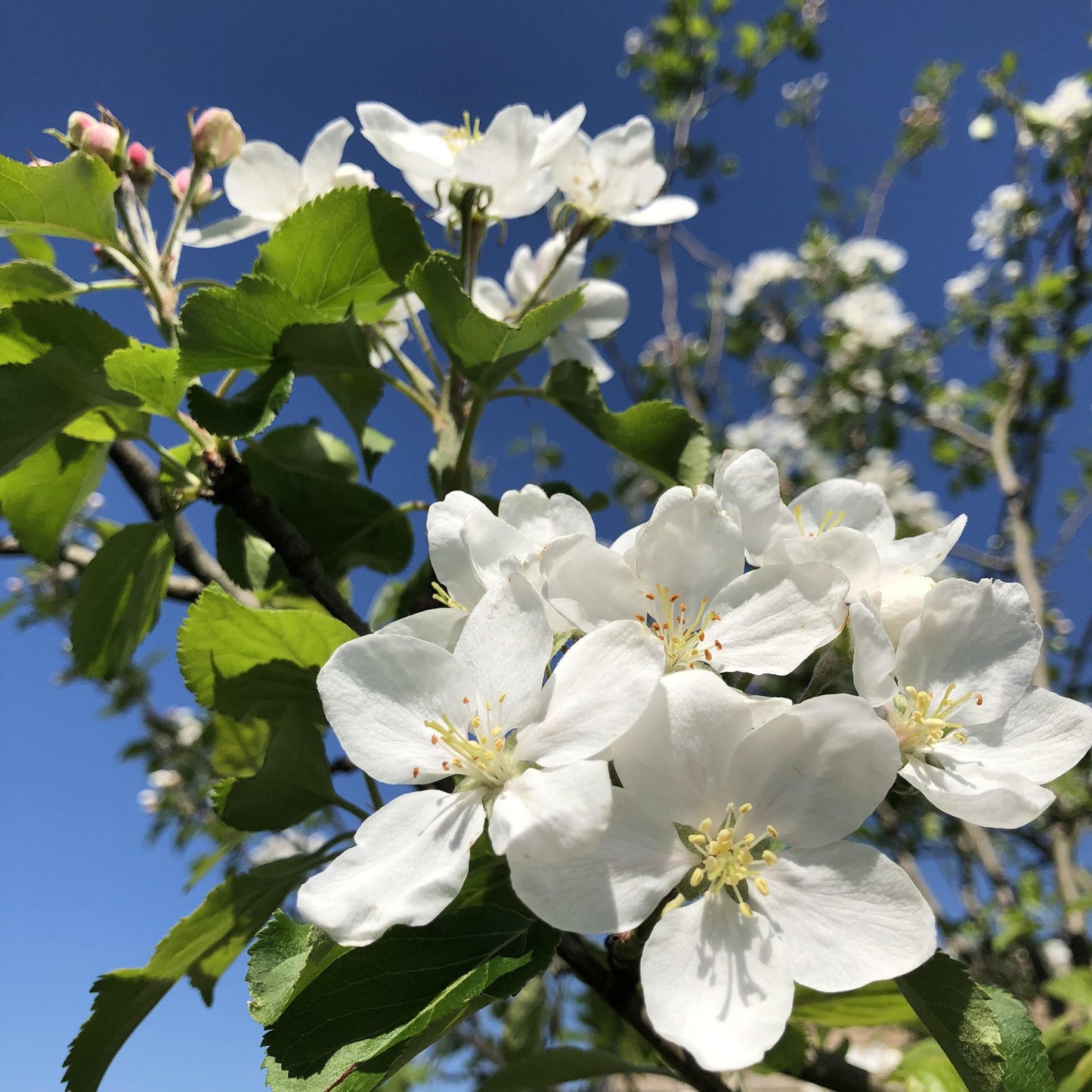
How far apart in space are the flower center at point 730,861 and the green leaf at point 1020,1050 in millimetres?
285

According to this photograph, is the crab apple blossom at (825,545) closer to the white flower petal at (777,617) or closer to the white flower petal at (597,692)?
the white flower petal at (777,617)

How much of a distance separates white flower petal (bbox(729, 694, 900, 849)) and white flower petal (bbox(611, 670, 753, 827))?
15 millimetres

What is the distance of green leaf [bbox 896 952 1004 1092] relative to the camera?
0.59m

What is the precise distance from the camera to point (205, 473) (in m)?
0.99

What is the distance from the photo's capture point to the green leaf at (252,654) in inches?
31.5

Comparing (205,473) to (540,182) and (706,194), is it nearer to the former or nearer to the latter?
(540,182)

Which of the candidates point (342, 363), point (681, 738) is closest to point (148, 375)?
point (342, 363)

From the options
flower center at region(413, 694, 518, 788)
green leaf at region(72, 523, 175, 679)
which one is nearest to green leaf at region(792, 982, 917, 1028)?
flower center at region(413, 694, 518, 788)

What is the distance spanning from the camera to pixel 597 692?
584 millimetres

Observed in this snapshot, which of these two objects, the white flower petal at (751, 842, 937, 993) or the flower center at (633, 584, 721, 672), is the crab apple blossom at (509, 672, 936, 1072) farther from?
the flower center at (633, 584, 721, 672)

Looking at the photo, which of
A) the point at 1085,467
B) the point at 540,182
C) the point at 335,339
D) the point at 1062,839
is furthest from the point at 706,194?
the point at 335,339

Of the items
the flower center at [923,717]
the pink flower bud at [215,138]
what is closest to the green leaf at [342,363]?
the pink flower bud at [215,138]

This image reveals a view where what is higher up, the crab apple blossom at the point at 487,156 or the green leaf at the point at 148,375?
the crab apple blossom at the point at 487,156

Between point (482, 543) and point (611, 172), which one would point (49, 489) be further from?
Answer: point (611, 172)
